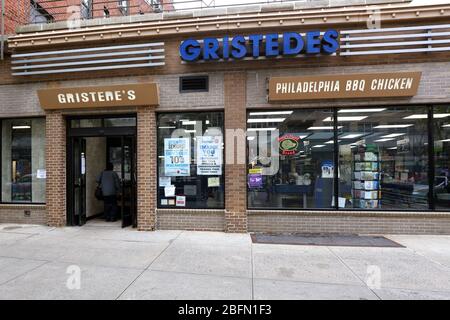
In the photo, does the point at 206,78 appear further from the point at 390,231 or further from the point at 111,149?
the point at 390,231

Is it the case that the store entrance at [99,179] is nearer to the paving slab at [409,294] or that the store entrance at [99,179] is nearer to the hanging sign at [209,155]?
the hanging sign at [209,155]

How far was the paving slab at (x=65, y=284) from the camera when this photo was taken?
3.96 m

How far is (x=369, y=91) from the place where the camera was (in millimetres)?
6930

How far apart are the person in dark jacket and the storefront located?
86cm

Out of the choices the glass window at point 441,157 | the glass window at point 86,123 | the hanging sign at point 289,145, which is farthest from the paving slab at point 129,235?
the glass window at point 441,157

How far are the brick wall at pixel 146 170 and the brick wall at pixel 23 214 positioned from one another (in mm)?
2925

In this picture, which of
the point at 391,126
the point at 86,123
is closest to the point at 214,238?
the point at 86,123

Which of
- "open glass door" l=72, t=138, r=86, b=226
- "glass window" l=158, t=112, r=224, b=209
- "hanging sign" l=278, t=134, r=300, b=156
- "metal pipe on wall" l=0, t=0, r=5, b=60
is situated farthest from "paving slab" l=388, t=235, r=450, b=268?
"metal pipe on wall" l=0, t=0, r=5, b=60

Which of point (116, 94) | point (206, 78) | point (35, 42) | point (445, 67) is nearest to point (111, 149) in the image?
point (116, 94)

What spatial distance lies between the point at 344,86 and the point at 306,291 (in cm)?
483

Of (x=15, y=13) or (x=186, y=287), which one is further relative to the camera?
(x=15, y=13)

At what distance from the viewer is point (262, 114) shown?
7.59 m

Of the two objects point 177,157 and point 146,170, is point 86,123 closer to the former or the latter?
point 146,170
